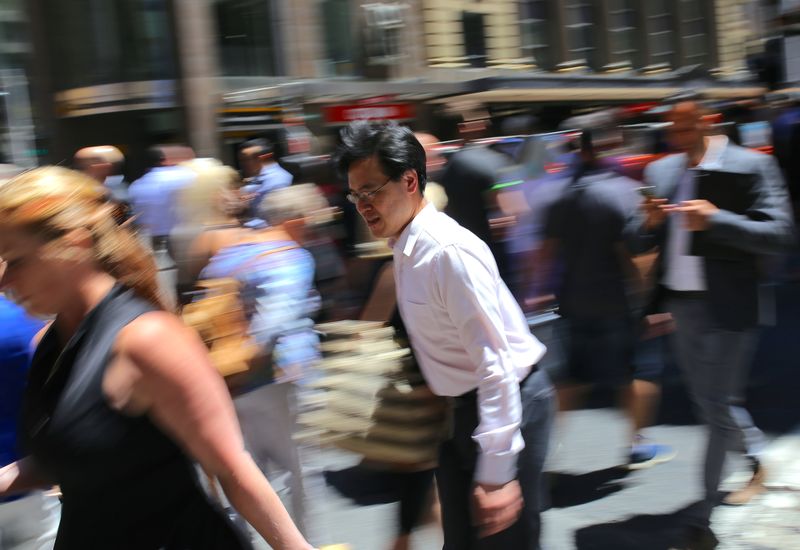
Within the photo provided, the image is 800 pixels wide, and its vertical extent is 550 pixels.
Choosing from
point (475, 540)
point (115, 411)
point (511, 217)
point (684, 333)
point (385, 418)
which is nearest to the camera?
point (115, 411)

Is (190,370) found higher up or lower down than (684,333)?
higher up

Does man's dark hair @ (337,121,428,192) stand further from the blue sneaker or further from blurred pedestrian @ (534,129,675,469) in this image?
the blue sneaker

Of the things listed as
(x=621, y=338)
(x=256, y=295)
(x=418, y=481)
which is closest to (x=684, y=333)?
(x=621, y=338)

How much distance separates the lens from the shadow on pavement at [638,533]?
4543 millimetres

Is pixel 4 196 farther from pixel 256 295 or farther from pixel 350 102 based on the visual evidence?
pixel 350 102

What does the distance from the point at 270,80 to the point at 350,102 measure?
4.66 ft

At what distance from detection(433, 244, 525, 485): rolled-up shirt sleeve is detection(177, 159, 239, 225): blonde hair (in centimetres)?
184

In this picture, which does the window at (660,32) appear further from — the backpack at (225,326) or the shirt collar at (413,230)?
the shirt collar at (413,230)

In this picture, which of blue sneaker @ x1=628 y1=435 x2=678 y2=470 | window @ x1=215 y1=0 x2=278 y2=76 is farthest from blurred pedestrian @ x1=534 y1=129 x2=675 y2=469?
window @ x1=215 y1=0 x2=278 y2=76

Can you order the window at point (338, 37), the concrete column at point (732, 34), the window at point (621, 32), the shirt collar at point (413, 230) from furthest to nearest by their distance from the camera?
1. the concrete column at point (732, 34)
2. the window at point (621, 32)
3. the window at point (338, 37)
4. the shirt collar at point (413, 230)

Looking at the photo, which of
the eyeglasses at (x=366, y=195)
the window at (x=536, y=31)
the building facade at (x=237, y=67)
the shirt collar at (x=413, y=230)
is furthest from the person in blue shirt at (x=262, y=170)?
the window at (x=536, y=31)

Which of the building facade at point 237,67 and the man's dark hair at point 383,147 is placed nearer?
the man's dark hair at point 383,147

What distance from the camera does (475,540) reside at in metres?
2.92

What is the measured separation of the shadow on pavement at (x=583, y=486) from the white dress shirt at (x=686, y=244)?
1285 millimetres
